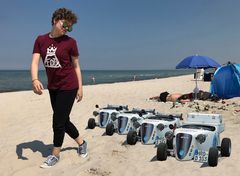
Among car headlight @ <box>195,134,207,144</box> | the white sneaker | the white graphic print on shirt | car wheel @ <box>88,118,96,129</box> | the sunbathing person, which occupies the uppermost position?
the white graphic print on shirt

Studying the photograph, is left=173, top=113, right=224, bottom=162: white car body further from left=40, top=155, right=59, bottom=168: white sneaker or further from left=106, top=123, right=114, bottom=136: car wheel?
left=106, top=123, right=114, bottom=136: car wheel

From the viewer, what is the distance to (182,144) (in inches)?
210

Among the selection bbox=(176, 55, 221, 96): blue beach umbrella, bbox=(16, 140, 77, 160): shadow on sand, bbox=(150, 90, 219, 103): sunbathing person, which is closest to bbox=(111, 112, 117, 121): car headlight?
bbox=(16, 140, 77, 160): shadow on sand

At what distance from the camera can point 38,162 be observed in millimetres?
5551

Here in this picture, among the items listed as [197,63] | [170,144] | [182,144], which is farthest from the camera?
[197,63]

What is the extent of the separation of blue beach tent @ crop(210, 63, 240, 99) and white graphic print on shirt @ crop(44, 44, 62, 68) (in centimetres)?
1076

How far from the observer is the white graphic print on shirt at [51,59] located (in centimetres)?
500

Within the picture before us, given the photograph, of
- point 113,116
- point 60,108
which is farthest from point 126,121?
point 60,108

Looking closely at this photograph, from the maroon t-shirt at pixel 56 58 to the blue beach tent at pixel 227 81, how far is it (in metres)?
10.6

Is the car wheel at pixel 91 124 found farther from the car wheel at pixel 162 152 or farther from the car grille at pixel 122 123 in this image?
the car wheel at pixel 162 152

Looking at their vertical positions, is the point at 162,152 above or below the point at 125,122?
below

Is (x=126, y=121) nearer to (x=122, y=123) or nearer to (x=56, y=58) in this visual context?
(x=122, y=123)

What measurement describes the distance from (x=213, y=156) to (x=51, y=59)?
2.74 metres

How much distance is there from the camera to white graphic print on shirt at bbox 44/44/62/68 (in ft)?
16.4
